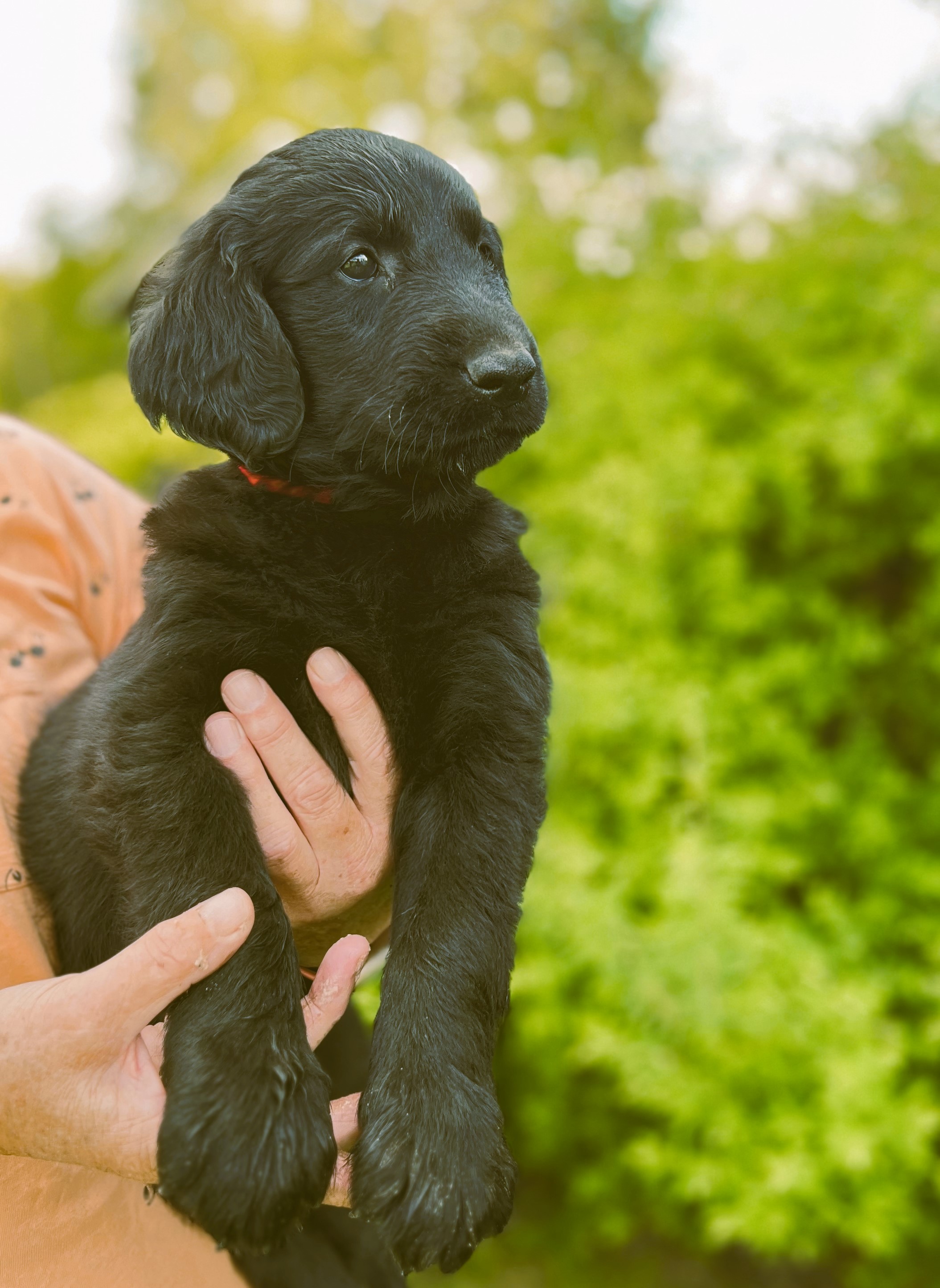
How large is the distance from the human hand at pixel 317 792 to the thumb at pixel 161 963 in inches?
12.0

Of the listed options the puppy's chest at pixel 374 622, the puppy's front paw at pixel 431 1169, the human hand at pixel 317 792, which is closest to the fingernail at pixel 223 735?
the human hand at pixel 317 792

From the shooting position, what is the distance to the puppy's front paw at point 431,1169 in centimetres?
129

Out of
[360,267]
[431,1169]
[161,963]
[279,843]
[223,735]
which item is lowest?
[431,1169]

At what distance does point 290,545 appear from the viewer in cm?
163

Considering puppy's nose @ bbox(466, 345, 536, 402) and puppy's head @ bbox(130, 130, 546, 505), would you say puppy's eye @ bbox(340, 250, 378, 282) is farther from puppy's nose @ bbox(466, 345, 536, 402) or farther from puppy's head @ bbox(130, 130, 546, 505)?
puppy's nose @ bbox(466, 345, 536, 402)

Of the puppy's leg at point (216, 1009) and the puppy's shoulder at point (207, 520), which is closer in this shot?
the puppy's leg at point (216, 1009)

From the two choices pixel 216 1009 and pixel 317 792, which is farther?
pixel 317 792

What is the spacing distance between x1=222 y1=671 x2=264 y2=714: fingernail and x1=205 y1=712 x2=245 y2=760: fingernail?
0.09 feet

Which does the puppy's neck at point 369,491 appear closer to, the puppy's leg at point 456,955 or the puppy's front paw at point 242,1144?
the puppy's leg at point 456,955

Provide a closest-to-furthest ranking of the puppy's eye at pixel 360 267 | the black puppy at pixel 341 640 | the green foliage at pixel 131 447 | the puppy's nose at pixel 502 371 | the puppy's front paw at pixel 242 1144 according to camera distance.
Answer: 1. the puppy's front paw at pixel 242 1144
2. the black puppy at pixel 341 640
3. the puppy's nose at pixel 502 371
4. the puppy's eye at pixel 360 267
5. the green foliage at pixel 131 447

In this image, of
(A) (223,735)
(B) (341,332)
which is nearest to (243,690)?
(A) (223,735)

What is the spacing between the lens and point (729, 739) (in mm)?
3521

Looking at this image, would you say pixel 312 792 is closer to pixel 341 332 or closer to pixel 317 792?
pixel 317 792

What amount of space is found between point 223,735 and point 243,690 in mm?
80
